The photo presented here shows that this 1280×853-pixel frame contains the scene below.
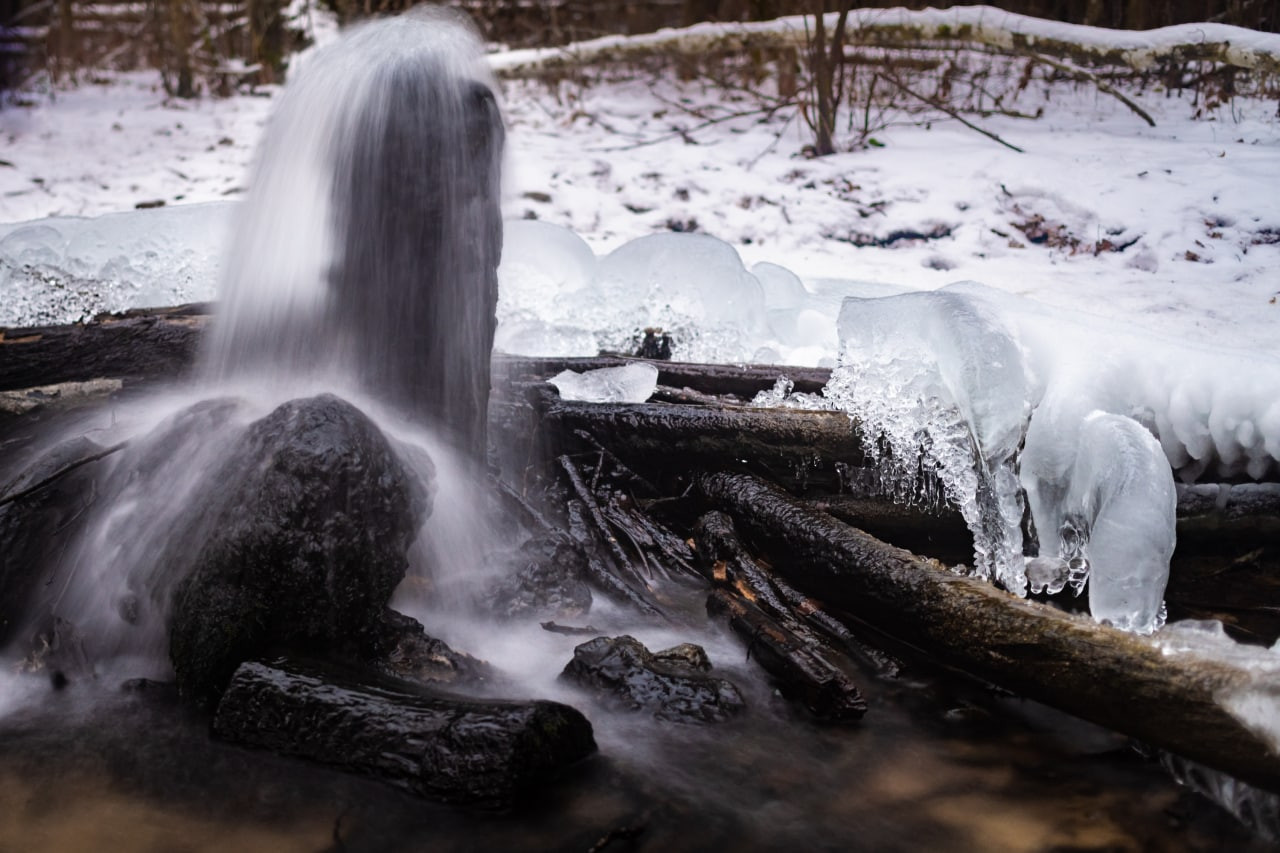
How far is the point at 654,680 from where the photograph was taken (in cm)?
277

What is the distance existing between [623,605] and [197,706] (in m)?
A: 1.41

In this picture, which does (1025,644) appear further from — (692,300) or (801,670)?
(692,300)

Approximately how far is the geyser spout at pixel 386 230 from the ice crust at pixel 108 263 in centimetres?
217

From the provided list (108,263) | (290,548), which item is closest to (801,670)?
(290,548)

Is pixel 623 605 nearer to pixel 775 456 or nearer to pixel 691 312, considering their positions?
pixel 775 456

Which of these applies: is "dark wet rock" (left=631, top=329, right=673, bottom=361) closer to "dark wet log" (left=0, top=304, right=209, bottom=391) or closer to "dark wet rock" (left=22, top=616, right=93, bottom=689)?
"dark wet log" (left=0, top=304, right=209, bottom=391)

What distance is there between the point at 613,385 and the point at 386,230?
1368 mm

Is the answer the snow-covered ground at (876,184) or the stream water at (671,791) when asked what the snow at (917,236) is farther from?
the stream water at (671,791)

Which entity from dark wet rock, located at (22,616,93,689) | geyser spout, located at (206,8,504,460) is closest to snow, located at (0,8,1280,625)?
geyser spout, located at (206,8,504,460)

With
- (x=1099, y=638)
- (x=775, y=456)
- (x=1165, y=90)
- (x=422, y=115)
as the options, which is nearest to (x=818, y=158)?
(x=1165, y=90)

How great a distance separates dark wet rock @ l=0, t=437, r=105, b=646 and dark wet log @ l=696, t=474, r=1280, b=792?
234 cm

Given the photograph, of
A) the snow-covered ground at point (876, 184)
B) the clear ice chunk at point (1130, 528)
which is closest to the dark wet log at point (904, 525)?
the clear ice chunk at point (1130, 528)

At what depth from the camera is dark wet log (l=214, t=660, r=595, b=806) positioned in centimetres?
221

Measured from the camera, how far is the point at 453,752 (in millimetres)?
2225
